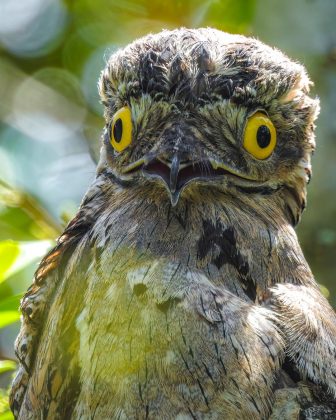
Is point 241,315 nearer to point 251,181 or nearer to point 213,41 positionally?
point 251,181

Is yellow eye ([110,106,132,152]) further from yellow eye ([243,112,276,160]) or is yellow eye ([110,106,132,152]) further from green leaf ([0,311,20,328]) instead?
green leaf ([0,311,20,328])

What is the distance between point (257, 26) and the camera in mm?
5172

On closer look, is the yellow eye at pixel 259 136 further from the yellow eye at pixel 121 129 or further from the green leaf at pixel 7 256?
the green leaf at pixel 7 256

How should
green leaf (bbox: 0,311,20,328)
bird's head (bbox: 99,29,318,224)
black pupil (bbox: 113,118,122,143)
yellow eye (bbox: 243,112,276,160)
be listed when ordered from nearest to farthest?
bird's head (bbox: 99,29,318,224) < yellow eye (bbox: 243,112,276,160) < black pupil (bbox: 113,118,122,143) < green leaf (bbox: 0,311,20,328)

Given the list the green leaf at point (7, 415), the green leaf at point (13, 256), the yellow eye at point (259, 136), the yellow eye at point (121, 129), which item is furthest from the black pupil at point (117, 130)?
the green leaf at point (7, 415)

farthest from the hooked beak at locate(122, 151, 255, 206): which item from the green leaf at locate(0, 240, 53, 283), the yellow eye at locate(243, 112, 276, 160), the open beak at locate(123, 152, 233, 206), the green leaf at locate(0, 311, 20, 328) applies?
the green leaf at locate(0, 311, 20, 328)

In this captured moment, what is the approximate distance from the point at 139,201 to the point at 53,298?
1.50ft

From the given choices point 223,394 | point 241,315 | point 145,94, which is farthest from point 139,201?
point 223,394

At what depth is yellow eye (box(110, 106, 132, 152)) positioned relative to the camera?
3084mm

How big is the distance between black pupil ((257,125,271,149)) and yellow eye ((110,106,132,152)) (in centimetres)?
45

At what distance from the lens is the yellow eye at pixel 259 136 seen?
304 cm

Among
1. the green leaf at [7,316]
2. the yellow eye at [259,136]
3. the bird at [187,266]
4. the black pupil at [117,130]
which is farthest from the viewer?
the green leaf at [7,316]

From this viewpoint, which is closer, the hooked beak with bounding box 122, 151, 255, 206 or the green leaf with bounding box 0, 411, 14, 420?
the hooked beak with bounding box 122, 151, 255, 206

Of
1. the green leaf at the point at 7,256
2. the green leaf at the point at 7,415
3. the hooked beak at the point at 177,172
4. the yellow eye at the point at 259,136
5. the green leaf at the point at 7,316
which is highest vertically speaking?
the yellow eye at the point at 259,136
